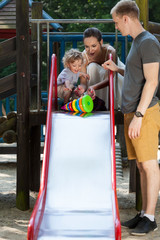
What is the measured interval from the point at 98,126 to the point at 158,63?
924mm

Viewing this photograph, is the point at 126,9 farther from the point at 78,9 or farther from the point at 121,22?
the point at 78,9

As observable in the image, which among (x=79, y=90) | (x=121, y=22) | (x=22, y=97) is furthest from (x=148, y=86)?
(x=22, y=97)

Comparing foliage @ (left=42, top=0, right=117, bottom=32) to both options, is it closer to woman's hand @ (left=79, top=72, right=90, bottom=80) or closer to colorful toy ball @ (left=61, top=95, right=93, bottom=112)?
woman's hand @ (left=79, top=72, right=90, bottom=80)

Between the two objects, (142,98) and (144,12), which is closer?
(142,98)

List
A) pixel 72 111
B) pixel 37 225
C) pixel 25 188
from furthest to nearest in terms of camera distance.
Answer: pixel 25 188 → pixel 72 111 → pixel 37 225

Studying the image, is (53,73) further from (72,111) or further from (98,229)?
(98,229)

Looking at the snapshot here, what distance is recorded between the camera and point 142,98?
3.98m

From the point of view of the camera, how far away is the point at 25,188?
5.40 meters

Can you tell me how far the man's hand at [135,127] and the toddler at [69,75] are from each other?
58.0 inches

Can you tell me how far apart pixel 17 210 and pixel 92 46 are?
2085 millimetres

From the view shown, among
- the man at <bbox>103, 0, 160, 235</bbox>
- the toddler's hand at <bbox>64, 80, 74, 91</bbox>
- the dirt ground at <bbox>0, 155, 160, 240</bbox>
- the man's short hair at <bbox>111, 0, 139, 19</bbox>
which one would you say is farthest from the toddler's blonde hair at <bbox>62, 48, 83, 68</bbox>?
the dirt ground at <bbox>0, 155, 160, 240</bbox>

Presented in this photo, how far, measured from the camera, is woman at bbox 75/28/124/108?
5.37 meters

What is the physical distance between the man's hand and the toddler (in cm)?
147


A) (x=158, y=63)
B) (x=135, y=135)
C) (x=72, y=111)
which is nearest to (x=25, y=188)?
(x=72, y=111)
